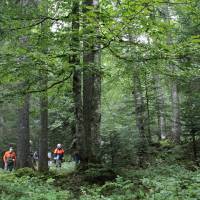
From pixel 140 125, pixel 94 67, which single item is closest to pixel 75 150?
pixel 140 125

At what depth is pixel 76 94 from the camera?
1227cm

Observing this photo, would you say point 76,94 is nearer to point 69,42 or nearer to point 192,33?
point 69,42

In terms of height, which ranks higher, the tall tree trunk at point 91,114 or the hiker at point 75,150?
the tall tree trunk at point 91,114

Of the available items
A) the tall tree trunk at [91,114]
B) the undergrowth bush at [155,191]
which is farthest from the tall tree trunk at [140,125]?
the undergrowth bush at [155,191]

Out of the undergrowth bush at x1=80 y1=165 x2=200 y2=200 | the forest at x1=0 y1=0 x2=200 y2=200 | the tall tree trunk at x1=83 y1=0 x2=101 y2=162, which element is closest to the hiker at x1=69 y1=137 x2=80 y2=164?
the forest at x1=0 y1=0 x2=200 y2=200

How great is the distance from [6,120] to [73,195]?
27313mm

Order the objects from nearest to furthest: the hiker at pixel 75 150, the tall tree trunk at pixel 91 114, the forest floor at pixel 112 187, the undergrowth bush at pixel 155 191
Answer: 1. the undergrowth bush at pixel 155 191
2. the forest floor at pixel 112 187
3. the tall tree trunk at pixel 91 114
4. the hiker at pixel 75 150

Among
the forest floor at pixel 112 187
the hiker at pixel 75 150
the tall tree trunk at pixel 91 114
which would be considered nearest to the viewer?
the forest floor at pixel 112 187

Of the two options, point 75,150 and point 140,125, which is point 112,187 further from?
point 75,150

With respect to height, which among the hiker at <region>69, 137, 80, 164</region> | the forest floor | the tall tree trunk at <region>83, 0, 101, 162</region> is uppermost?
the tall tree trunk at <region>83, 0, 101, 162</region>

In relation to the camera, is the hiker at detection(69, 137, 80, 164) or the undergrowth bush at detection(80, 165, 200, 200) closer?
the undergrowth bush at detection(80, 165, 200, 200)

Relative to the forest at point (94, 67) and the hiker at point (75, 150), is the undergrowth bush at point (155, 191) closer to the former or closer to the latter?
the forest at point (94, 67)

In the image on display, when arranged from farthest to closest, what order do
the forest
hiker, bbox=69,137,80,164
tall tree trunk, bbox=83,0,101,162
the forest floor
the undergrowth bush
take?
hiker, bbox=69,137,80,164
tall tree trunk, bbox=83,0,101,162
the forest
the forest floor
the undergrowth bush

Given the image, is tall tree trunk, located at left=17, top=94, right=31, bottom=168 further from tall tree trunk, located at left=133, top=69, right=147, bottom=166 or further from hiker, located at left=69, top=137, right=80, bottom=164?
tall tree trunk, located at left=133, top=69, right=147, bottom=166
